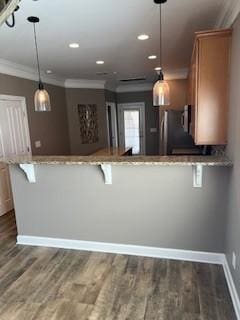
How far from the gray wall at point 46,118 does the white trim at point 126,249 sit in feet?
7.79

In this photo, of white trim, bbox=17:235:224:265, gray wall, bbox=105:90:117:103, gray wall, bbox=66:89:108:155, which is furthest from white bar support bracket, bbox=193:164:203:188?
gray wall, bbox=105:90:117:103

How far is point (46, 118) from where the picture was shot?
5469 millimetres

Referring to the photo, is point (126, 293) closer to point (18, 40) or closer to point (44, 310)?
point (44, 310)

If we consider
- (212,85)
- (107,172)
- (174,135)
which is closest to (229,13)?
(212,85)

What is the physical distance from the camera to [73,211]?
2.93 meters

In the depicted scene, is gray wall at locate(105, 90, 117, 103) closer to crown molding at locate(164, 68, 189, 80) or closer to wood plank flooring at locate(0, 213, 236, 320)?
crown molding at locate(164, 68, 189, 80)

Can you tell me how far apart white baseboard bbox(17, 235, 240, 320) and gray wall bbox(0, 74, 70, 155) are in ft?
7.84

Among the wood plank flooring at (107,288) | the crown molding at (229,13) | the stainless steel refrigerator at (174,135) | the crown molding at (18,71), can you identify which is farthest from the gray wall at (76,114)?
the crown molding at (229,13)

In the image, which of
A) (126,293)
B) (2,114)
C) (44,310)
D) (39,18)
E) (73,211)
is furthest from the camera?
(2,114)

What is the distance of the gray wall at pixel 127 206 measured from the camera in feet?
8.30

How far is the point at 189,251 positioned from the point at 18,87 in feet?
13.0

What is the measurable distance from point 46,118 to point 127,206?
11.6ft

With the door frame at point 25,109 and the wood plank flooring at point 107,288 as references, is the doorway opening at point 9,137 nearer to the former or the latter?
the door frame at point 25,109

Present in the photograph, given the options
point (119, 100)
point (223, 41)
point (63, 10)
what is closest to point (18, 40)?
point (63, 10)
